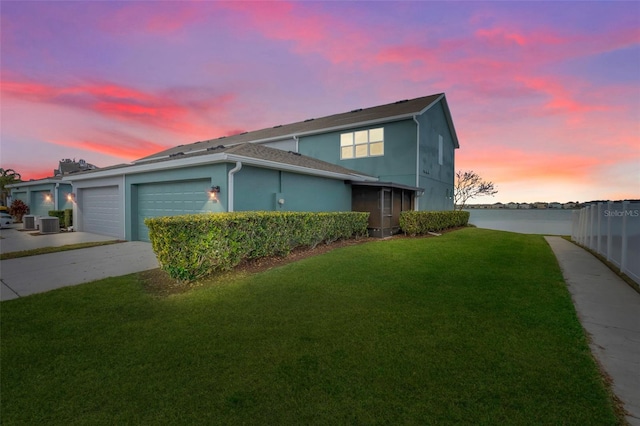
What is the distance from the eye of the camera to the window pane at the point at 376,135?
53.6ft

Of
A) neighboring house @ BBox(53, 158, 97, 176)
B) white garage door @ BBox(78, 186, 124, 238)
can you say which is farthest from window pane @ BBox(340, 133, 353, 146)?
neighboring house @ BBox(53, 158, 97, 176)

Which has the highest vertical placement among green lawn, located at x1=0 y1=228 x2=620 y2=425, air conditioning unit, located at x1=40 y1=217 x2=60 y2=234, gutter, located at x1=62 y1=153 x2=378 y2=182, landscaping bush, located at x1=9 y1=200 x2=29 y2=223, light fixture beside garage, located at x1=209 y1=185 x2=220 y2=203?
gutter, located at x1=62 y1=153 x2=378 y2=182

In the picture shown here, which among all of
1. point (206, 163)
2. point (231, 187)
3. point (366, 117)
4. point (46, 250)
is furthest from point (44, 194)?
point (366, 117)

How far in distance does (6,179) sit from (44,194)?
62.1 feet

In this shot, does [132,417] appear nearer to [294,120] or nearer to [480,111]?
[480,111]

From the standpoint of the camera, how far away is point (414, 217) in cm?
1337

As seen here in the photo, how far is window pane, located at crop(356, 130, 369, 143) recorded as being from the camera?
1688 centimetres

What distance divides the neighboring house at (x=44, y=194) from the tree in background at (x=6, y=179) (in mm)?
11745

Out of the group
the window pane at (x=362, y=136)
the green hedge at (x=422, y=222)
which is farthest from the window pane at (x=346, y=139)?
the green hedge at (x=422, y=222)

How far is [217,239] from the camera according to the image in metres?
6.30

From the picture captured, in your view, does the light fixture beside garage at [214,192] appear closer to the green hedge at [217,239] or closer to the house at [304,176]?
the house at [304,176]

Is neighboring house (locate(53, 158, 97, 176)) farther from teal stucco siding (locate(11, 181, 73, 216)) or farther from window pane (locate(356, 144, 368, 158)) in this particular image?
window pane (locate(356, 144, 368, 158))

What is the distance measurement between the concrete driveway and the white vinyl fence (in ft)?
37.2

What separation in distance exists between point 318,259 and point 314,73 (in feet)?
34.7
